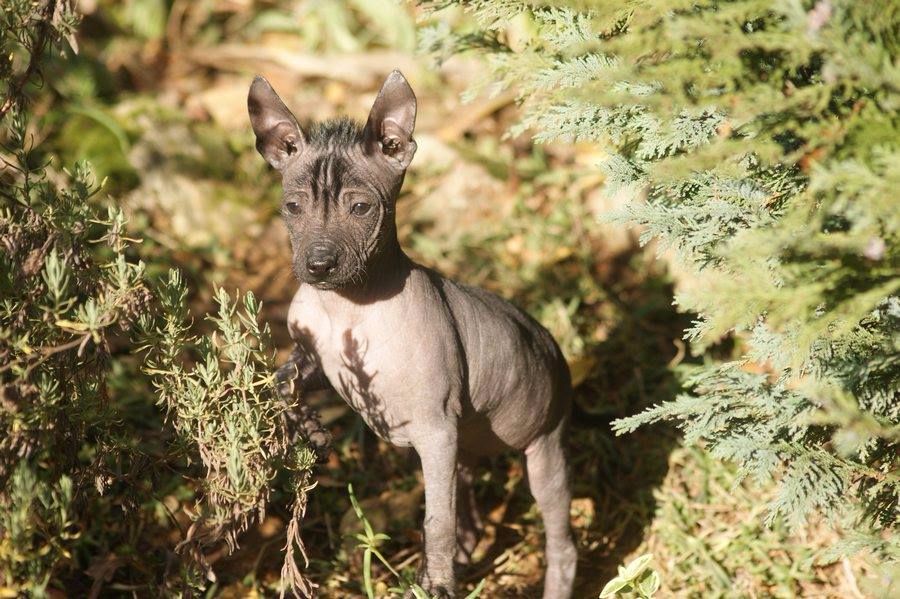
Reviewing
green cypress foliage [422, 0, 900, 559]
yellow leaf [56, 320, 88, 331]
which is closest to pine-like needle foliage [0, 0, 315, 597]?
yellow leaf [56, 320, 88, 331]

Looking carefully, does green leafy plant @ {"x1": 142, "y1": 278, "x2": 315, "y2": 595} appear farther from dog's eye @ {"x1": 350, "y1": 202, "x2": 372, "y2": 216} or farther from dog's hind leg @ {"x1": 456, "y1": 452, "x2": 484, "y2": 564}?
dog's hind leg @ {"x1": 456, "y1": 452, "x2": 484, "y2": 564}

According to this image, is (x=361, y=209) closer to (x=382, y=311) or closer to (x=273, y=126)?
(x=382, y=311)

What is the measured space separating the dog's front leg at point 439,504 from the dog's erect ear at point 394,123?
1.20 m

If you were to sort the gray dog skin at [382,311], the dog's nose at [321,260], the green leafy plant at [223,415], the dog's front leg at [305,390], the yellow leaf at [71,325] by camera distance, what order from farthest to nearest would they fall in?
the dog's front leg at [305,390] < the gray dog skin at [382,311] < the dog's nose at [321,260] < the green leafy plant at [223,415] < the yellow leaf at [71,325]

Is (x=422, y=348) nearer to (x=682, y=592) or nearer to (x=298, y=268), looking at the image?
(x=298, y=268)

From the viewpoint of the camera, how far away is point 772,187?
3.67m

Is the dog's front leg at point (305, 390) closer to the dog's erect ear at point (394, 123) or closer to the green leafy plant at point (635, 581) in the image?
the dog's erect ear at point (394, 123)

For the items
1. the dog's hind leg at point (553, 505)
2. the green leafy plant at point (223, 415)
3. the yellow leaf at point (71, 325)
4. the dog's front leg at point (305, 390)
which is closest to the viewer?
the yellow leaf at point (71, 325)

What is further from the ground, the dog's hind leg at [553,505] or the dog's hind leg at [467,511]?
the dog's hind leg at [553,505]

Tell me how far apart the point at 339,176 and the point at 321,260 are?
39 centimetres

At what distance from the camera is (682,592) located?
4.53 m

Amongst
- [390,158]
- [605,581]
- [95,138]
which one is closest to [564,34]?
[390,158]

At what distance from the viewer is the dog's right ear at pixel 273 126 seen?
12.6ft

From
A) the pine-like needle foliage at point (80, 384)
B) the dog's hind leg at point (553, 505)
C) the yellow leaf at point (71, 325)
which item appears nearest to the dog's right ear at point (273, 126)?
the pine-like needle foliage at point (80, 384)
